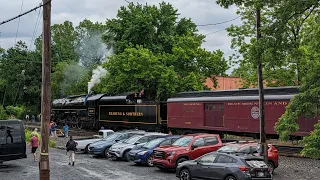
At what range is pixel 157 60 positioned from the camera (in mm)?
37031

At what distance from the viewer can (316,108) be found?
12.1 m

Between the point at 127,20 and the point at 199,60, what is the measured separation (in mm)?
11707

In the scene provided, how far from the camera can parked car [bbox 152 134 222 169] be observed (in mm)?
17688

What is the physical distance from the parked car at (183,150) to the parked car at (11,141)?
6698 mm

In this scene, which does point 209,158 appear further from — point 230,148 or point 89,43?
point 89,43

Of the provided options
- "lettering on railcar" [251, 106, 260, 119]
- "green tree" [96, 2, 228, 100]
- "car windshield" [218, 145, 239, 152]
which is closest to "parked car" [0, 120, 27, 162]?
"car windshield" [218, 145, 239, 152]

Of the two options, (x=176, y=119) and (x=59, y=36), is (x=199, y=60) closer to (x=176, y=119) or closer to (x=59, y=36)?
(x=176, y=119)

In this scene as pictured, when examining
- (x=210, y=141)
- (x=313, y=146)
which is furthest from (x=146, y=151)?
(x=313, y=146)

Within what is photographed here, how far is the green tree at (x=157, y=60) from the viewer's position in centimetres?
3635

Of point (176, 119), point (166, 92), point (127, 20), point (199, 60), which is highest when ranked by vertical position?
point (127, 20)

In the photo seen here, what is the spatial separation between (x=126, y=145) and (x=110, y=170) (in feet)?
11.6

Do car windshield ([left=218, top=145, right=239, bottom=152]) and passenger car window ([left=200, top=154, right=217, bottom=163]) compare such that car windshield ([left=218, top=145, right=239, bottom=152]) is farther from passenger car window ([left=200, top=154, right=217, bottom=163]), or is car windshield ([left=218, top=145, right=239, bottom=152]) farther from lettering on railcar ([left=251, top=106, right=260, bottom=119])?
lettering on railcar ([left=251, top=106, right=260, bottom=119])

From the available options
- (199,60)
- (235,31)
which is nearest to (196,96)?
(235,31)

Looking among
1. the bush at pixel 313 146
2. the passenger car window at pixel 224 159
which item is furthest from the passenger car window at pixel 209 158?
the bush at pixel 313 146
